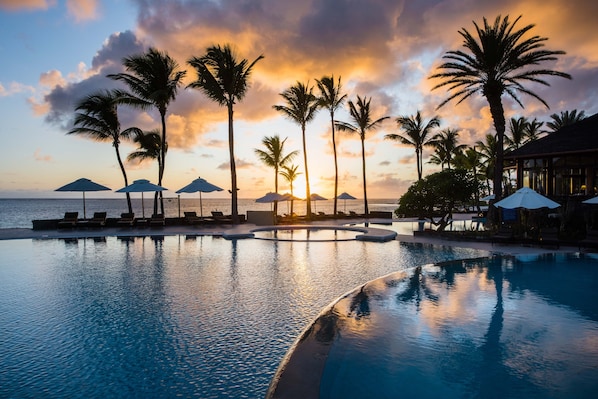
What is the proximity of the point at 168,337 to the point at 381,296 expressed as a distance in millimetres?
4548

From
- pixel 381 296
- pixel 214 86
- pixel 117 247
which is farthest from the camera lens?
pixel 214 86

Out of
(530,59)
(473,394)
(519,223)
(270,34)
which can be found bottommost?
(473,394)

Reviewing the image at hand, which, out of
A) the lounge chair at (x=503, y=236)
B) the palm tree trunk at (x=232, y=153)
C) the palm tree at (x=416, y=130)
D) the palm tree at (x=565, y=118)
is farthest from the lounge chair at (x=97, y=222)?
the palm tree at (x=565, y=118)

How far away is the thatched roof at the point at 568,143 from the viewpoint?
1830cm

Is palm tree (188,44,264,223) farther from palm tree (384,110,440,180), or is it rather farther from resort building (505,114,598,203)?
palm tree (384,110,440,180)

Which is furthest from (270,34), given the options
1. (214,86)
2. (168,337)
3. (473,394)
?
(473,394)

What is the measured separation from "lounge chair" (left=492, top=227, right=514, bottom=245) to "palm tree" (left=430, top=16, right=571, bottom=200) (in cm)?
434

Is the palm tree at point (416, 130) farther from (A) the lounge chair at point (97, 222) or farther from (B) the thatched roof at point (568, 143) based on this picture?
(A) the lounge chair at point (97, 222)

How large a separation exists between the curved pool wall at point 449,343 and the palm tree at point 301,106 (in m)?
24.7

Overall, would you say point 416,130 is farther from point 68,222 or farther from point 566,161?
point 68,222

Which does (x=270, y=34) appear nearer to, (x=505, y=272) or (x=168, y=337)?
(x=505, y=272)

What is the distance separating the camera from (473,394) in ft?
14.7

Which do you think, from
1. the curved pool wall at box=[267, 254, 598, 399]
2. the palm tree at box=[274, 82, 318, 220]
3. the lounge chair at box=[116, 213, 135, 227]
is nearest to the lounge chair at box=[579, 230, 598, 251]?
the curved pool wall at box=[267, 254, 598, 399]

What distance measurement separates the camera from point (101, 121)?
93.4 ft
